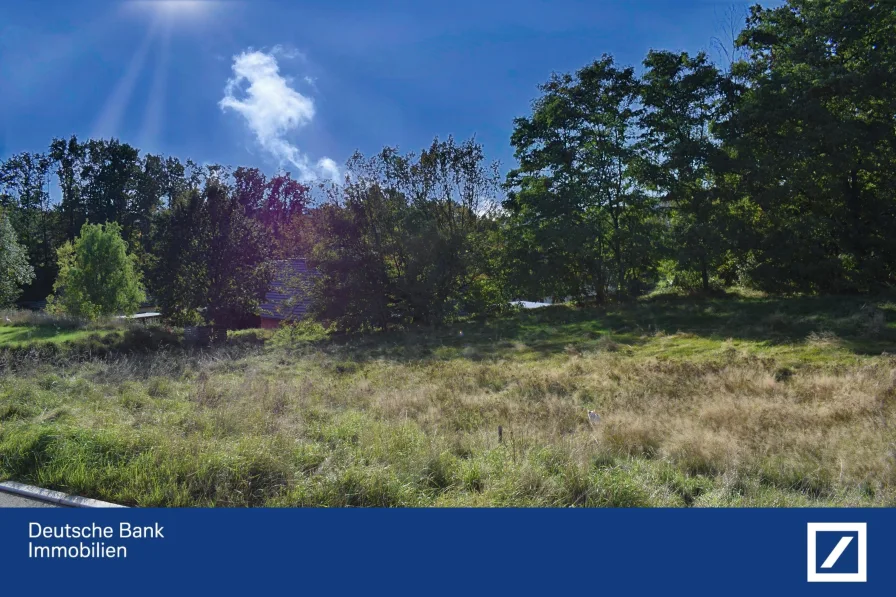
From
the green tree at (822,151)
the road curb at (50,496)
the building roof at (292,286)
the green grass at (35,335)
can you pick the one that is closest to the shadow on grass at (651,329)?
the green tree at (822,151)

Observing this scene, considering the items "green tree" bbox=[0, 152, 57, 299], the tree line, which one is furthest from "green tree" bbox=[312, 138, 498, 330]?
"green tree" bbox=[0, 152, 57, 299]

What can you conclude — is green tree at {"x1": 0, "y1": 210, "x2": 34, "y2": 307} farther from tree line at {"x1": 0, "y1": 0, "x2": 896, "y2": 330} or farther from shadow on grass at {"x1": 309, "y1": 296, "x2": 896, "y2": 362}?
shadow on grass at {"x1": 309, "y1": 296, "x2": 896, "y2": 362}

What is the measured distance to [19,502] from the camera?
4.62 m

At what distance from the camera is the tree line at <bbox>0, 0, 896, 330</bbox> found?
70.4 ft

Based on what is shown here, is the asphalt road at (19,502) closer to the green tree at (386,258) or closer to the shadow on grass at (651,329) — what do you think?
the shadow on grass at (651,329)

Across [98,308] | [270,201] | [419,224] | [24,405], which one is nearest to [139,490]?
[24,405]

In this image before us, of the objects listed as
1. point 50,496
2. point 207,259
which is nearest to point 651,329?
point 50,496

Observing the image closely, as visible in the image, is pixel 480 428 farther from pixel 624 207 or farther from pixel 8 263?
pixel 8 263

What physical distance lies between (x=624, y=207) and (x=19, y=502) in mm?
27283

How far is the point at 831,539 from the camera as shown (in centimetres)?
367

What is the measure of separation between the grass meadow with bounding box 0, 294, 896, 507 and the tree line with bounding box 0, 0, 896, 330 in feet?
32.0

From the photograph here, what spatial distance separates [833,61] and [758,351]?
16148mm

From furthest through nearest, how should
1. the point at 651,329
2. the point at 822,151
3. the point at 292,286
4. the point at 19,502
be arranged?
the point at 292,286
the point at 822,151
the point at 651,329
the point at 19,502

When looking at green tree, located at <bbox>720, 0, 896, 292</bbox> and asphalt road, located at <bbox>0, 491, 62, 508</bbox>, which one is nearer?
asphalt road, located at <bbox>0, 491, 62, 508</bbox>
